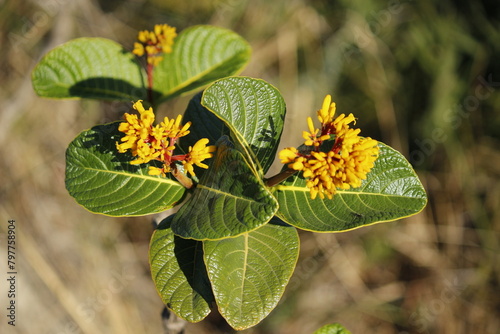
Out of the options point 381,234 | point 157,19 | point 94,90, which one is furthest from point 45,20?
point 381,234

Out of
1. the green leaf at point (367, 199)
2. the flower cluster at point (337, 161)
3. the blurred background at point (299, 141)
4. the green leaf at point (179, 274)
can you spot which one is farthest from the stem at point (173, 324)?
the blurred background at point (299, 141)

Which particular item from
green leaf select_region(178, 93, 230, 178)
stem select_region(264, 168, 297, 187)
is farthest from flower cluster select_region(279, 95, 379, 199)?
green leaf select_region(178, 93, 230, 178)

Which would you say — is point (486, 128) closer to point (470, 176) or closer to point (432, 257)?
point (470, 176)

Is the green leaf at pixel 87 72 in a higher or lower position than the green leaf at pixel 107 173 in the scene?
higher

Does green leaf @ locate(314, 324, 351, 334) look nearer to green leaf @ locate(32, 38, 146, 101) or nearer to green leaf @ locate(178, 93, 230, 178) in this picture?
green leaf @ locate(178, 93, 230, 178)

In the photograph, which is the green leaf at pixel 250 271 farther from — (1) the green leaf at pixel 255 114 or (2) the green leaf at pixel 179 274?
(1) the green leaf at pixel 255 114

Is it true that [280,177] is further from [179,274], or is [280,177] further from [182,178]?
[179,274]
